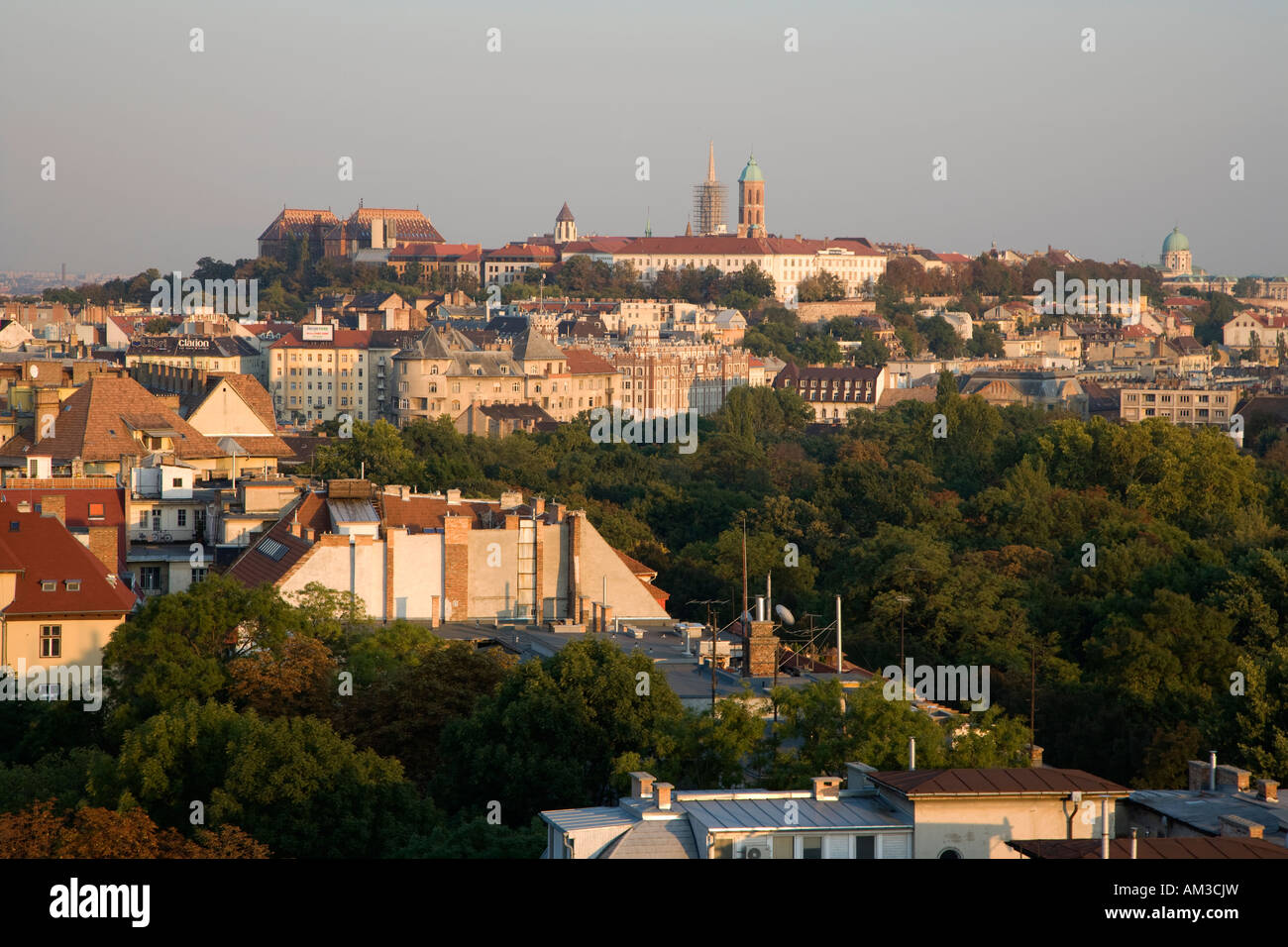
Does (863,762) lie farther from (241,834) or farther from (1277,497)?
(1277,497)

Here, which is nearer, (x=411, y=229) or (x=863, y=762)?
(x=863, y=762)

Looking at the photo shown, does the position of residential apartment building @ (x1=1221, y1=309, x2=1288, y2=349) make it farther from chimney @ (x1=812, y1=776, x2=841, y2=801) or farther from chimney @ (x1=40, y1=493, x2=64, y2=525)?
chimney @ (x1=812, y1=776, x2=841, y2=801)

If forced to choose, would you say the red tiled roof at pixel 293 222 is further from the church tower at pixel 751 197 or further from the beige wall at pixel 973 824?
the beige wall at pixel 973 824

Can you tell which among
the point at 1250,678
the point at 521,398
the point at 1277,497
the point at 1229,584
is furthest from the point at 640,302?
the point at 1250,678

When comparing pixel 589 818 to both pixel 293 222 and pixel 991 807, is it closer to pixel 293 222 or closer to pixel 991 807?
pixel 991 807
